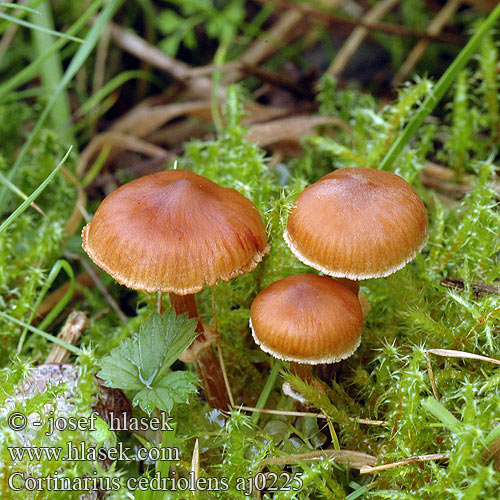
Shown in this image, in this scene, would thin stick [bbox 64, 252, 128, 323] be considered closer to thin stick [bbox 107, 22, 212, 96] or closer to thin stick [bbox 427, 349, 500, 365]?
thin stick [bbox 427, 349, 500, 365]

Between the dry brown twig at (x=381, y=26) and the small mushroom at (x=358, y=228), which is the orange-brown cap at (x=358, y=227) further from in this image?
the dry brown twig at (x=381, y=26)

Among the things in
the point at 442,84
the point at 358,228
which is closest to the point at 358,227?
the point at 358,228

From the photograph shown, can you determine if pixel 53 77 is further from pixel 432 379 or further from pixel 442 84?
pixel 432 379

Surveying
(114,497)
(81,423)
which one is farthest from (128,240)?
(114,497)

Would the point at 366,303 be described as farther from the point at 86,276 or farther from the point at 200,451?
the point at 86,276

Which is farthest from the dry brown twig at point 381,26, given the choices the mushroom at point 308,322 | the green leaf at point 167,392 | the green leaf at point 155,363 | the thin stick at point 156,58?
the green leaf at point 167,392

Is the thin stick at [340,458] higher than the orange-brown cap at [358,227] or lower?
lower
